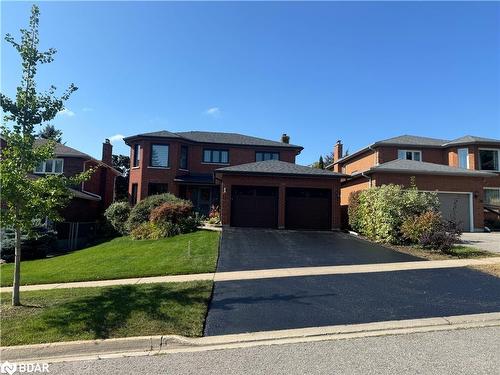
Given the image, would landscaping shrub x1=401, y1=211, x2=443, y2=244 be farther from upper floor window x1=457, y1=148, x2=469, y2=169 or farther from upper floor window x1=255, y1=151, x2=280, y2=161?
upper floor window x1=457, y1=148, x2=469, y2=169

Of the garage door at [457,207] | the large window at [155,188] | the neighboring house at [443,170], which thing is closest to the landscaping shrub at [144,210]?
the large window at [155,188]

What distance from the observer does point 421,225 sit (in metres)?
15.9

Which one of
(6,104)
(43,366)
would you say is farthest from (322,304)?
(6,104)

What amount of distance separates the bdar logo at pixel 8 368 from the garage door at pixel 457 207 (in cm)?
2254

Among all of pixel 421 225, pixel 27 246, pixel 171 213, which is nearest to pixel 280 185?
pixel 171 213

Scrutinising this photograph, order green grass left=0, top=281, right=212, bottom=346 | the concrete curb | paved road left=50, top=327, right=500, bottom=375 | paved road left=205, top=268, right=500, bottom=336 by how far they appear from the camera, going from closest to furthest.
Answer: paved road left=50, top=327, right=500, bottom=375 < the concrete curb < green grass left=0, top=281, right=212, bottom=346 < paved road left=205, top=268, right=500, bottom=336

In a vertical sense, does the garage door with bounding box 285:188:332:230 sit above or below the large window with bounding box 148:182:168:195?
below

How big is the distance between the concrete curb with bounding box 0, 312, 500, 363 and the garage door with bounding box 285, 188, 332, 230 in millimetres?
15735

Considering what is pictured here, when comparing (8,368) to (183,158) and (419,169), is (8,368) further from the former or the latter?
(183,158)

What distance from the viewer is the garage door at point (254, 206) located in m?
22.1

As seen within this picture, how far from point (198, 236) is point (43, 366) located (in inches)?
506

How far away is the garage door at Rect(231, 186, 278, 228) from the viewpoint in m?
22.1

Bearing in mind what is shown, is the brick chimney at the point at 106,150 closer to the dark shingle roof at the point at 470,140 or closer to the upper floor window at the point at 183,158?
the upper floor window at the point at 183,158

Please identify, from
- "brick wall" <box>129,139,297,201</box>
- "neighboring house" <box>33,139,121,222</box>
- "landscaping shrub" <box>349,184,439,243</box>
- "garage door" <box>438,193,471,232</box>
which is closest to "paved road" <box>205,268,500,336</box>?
"landscaping shrub" <box>349,184,439,243</box>
